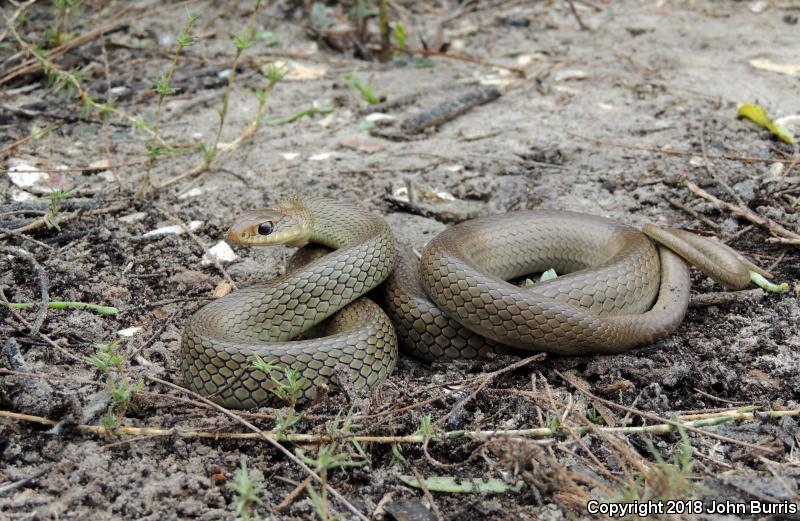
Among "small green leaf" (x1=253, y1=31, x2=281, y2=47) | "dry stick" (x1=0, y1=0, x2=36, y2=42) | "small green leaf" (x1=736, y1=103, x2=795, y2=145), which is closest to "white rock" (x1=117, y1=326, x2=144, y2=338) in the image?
"dry stick" (x1=0, y1=0, x2=36, y2=42)

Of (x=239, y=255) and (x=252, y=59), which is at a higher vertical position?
(x=252, y=59)

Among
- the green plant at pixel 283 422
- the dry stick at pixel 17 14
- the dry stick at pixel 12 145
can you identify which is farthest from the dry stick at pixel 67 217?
the green plant at pixel 283 422

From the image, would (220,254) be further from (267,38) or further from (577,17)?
(577,17)

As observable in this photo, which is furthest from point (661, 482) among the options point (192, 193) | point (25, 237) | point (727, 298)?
point (192, 193)

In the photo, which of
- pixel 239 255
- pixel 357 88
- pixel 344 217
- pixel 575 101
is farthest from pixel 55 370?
pixel 575 101

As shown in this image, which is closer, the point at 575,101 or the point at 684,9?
the point at 575,101

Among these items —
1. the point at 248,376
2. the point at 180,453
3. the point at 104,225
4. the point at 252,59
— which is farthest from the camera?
the point at 252,59

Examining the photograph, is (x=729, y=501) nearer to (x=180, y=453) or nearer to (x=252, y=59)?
(x=180, y=453)
